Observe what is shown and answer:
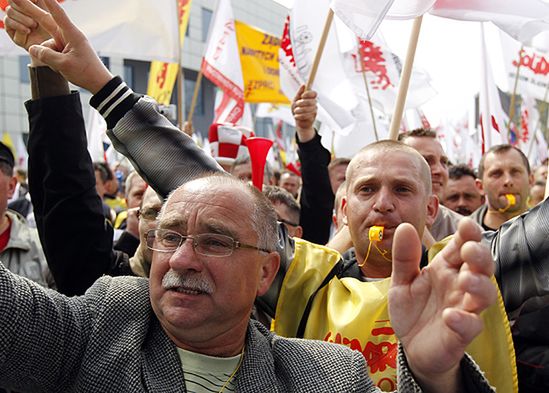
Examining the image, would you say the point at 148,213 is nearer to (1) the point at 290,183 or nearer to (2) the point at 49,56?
(2) the point at 49,56

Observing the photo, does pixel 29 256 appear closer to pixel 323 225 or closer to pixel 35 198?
pixel 35 198

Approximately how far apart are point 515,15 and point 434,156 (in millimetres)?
851

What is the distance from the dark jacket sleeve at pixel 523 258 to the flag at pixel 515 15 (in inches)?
75.7

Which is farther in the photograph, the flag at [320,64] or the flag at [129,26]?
the flag at [320,64]

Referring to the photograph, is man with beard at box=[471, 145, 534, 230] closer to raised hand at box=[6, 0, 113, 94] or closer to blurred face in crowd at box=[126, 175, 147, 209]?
blurred face in crowd at box=[126, 175, 147, 209]

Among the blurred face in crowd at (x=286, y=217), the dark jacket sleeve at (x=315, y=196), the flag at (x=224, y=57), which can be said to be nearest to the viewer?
the dark jacket sleeve at (x=315, y=196)

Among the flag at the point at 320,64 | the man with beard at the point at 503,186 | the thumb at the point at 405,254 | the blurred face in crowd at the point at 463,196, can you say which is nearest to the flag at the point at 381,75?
the flag at the point at 320,64

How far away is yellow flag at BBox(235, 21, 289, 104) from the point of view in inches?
291

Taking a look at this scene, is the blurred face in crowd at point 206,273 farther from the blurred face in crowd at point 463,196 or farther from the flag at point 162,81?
the flag at point 162,81

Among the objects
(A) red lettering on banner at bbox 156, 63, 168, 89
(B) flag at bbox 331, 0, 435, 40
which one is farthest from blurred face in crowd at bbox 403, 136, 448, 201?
(A) red lettering on banner at bbox 156, 63, 168, 89

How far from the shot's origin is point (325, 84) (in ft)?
20.6

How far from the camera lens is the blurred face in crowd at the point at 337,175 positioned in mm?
5242

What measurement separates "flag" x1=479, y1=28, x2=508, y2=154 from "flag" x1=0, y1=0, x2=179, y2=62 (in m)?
3.17

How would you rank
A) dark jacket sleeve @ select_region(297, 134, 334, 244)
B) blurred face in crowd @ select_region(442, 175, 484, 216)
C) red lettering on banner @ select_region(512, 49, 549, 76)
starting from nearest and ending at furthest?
dark jacket sleeve @ select_region(297, 134, 334, 244)
blurred face in crowd @ select_region(442, 175, 484, 216)
red lettering on banner @ select_region(512, 49, 549, 76)
